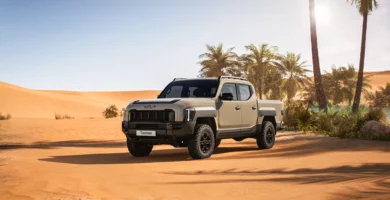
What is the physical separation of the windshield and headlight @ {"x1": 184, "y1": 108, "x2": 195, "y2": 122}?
1.14 metres

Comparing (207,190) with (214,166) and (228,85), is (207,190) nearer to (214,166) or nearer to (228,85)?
(214,166)

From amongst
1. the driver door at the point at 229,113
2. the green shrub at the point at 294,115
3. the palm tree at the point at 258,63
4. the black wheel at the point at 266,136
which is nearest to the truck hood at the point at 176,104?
the driver door at the point at 229,113

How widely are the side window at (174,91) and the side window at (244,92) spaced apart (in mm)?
1651

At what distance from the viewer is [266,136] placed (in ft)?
43.9

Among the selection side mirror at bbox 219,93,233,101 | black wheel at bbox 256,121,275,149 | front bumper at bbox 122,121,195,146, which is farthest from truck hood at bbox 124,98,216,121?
black wheel at bbox 256,121,275,149

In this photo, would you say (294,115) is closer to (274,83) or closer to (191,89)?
(191,89)

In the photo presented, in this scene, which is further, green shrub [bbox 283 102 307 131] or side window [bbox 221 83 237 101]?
green shrub [bbox 283 102 307 131]

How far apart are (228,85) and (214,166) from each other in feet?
10.6

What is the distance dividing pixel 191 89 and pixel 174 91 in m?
0.52

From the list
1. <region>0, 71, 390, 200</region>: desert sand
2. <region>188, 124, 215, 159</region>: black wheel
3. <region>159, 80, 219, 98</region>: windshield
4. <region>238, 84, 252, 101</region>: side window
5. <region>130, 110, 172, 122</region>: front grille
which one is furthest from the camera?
<region>238, 84, 252, 101</region>: side window

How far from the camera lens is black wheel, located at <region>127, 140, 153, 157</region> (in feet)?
37.6

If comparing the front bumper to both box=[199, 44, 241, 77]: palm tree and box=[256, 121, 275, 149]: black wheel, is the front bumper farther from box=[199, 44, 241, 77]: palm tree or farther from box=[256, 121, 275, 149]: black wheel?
box=[199, 44, 241, 77]: palm tree

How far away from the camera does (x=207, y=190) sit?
21.1 feet

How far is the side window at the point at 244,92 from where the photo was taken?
40.5 feet
